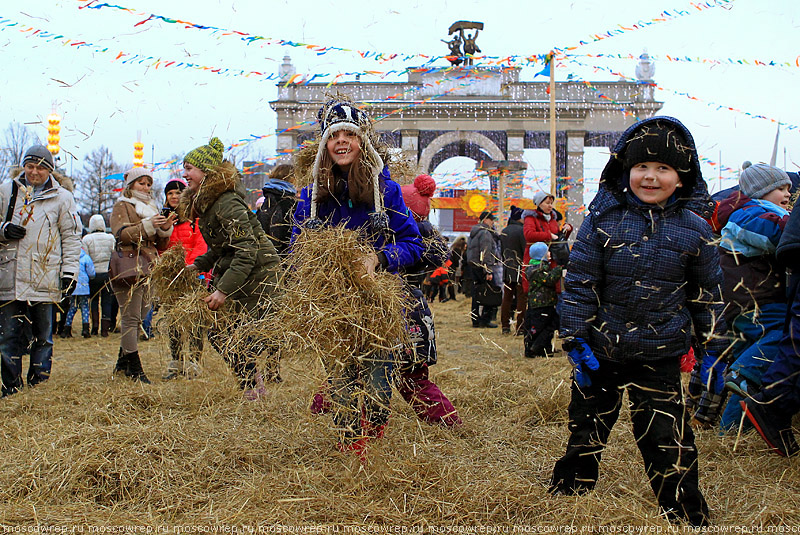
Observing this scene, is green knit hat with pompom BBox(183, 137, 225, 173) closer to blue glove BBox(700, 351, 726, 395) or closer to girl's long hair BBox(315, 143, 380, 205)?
girl's long hair BBox(315, 143, 380, 205)

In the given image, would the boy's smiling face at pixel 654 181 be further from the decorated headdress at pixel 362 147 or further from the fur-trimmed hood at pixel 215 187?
the fur-trimmed hood at pixel 215 187

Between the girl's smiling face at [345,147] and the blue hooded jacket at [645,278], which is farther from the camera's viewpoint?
the girl's smiling face at [345,147]

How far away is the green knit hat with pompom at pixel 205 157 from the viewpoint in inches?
172

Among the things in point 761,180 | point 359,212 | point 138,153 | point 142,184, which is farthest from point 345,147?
point 138,153

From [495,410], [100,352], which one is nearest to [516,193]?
[100,352]

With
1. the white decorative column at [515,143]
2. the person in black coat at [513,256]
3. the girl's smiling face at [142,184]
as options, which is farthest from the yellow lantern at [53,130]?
the white decorative column at [515,143]

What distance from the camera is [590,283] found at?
264cm

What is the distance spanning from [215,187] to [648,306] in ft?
9.74

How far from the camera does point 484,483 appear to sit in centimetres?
283

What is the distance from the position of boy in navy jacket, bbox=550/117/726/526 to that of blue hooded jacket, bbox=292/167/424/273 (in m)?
0.85

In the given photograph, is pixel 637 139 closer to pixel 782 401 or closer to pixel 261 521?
pixel 782 401

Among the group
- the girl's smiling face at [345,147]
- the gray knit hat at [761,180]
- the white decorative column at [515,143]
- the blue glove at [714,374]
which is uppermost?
the white decorative column at [515,143]

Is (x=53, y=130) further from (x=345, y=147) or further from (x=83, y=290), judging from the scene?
(x=345, y=147)

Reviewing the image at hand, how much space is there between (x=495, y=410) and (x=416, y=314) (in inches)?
49.8
